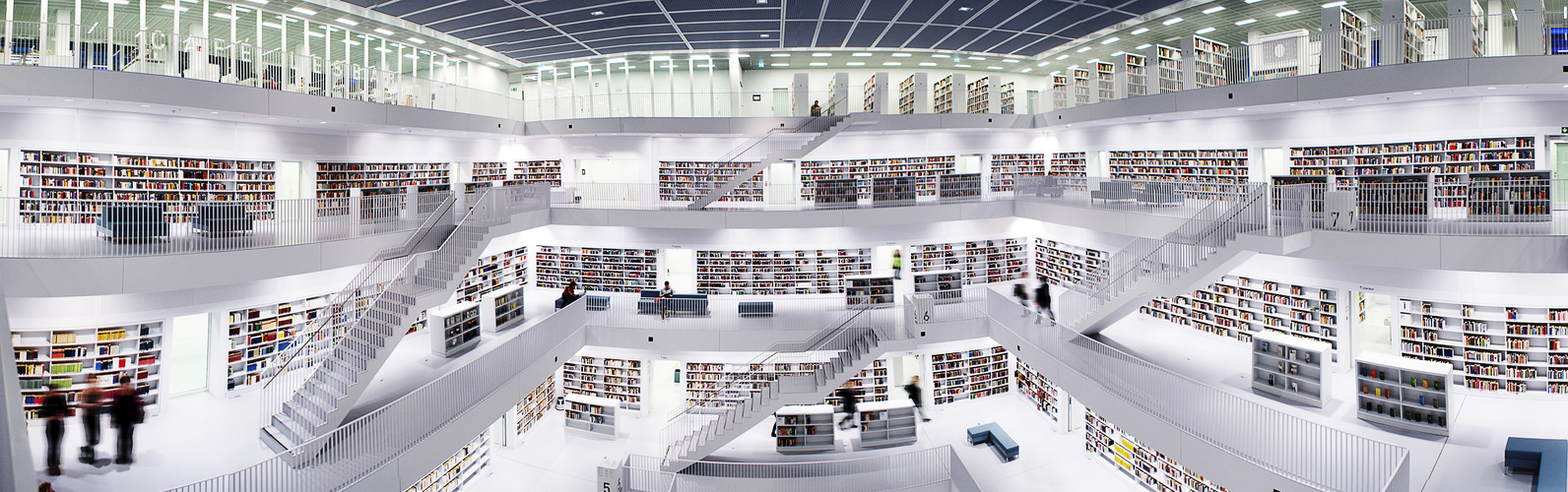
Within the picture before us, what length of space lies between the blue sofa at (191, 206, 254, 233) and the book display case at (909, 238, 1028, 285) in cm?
1416

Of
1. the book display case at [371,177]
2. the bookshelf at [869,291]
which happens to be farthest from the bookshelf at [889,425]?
the book display case at [371,177]

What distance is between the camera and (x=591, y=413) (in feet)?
54.9

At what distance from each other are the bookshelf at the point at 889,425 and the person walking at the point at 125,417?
38.6 feet

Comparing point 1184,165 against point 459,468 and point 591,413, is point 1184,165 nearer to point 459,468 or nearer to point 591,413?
point 591,413

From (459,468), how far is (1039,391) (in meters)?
12.3

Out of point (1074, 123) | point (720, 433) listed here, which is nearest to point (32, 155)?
point (720, 433)

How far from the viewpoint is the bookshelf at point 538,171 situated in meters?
21.5

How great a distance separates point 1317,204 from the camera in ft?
34.7

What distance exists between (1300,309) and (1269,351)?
2.90m

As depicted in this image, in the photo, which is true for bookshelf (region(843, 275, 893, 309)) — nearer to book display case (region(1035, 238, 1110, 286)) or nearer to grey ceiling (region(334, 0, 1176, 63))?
book display case (region(1035, 238, 1110, 286))

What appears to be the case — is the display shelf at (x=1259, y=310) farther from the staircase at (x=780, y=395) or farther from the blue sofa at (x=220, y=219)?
the blue sofa at (x=220, y=219)

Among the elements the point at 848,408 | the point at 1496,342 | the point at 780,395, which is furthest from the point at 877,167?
the point at 1496,342

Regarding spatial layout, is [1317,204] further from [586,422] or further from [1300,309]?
[586,422]

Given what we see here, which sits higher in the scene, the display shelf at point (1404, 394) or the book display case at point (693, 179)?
the book display case at point (693, 179)
